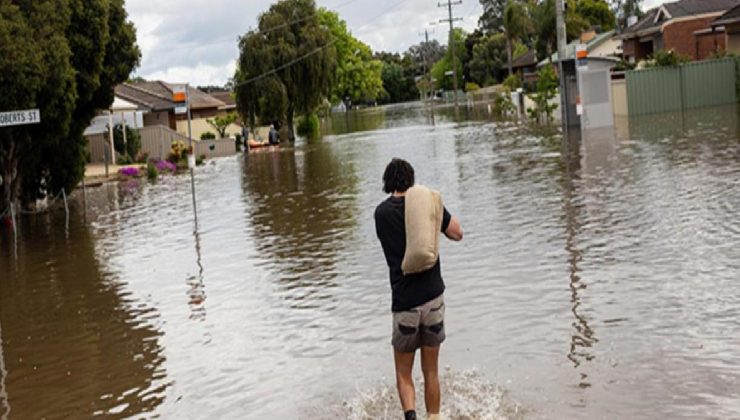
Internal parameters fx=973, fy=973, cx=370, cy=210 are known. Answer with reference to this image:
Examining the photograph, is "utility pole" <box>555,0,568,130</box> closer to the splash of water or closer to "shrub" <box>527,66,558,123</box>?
"shrub" <box>527,66,558,123</box>

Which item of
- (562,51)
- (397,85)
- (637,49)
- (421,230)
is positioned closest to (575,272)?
(421,230)

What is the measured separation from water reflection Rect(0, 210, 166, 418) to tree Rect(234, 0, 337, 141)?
39.8 metres

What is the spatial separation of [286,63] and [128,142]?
14.2m

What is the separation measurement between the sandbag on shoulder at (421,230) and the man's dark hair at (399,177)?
0.13 m

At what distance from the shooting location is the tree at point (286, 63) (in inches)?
2167

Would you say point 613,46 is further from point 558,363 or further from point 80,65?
point 558,363

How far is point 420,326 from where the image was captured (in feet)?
21.1

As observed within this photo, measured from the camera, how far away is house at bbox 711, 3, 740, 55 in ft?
149

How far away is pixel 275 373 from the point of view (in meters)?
8.55

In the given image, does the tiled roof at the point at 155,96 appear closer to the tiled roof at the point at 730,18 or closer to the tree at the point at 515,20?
the tiled roof at the point at 730,18

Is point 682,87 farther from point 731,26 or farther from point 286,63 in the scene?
point 286,63

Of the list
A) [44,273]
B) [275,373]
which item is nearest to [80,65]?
[44,273]

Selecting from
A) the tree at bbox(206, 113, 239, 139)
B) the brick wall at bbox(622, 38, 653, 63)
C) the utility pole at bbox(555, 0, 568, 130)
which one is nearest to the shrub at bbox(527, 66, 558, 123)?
the utility pole at bbox(555, 0, 568, 130)

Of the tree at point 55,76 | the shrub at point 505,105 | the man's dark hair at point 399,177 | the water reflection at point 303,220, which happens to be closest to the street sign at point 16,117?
the water reflection at point 303,220
